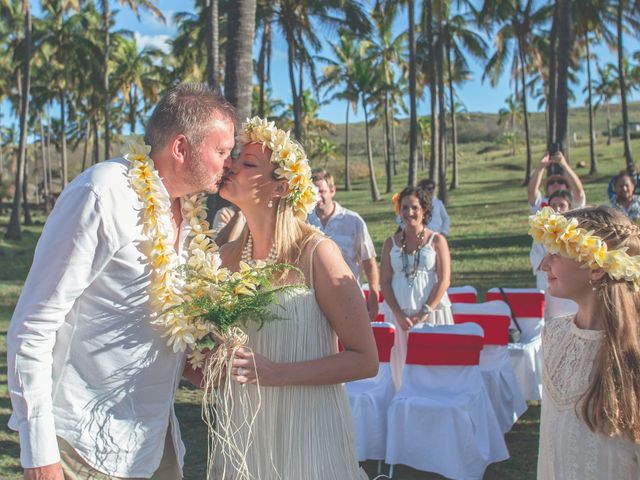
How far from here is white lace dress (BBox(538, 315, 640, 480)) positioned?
2.59 metres

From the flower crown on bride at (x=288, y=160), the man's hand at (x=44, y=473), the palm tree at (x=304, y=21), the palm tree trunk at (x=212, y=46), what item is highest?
the palm tree at (x=304, y=21)

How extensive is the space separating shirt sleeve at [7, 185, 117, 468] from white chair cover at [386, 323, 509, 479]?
364cm

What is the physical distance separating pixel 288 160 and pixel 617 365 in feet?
5.26

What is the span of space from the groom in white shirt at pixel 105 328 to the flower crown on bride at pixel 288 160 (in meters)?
0.22

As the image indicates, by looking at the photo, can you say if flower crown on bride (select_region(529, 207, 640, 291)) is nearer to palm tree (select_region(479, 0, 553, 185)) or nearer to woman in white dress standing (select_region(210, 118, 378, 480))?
woman in white dress standing (select_region(210, 118, 378, 480))

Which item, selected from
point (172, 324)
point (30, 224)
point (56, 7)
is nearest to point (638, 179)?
point (172, 324)

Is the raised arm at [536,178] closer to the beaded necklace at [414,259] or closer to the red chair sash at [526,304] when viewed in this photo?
the red chair sash at [526,304]

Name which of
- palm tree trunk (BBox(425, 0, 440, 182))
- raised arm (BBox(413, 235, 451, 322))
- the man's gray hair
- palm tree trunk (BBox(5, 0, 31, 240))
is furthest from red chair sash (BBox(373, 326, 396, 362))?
palm tree trunk (BBox(5, 0, 31, 240))

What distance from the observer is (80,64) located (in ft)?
118

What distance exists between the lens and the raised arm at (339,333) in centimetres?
260

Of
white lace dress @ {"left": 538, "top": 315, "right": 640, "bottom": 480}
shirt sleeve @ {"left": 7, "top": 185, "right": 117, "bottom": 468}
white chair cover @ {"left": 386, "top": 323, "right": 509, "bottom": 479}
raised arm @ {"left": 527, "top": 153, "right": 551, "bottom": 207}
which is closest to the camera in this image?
shirt sleeve @ {"left": 7, "top": 185, "right": 117, "bottom": 468}

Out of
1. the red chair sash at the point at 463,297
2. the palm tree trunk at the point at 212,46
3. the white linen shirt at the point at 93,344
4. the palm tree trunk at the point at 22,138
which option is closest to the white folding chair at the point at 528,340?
the red chair sash at the point at 463,297

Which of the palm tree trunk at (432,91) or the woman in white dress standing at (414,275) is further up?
the palm tree trunk at (432,91)

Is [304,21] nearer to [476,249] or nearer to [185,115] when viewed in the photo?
[476,249]
